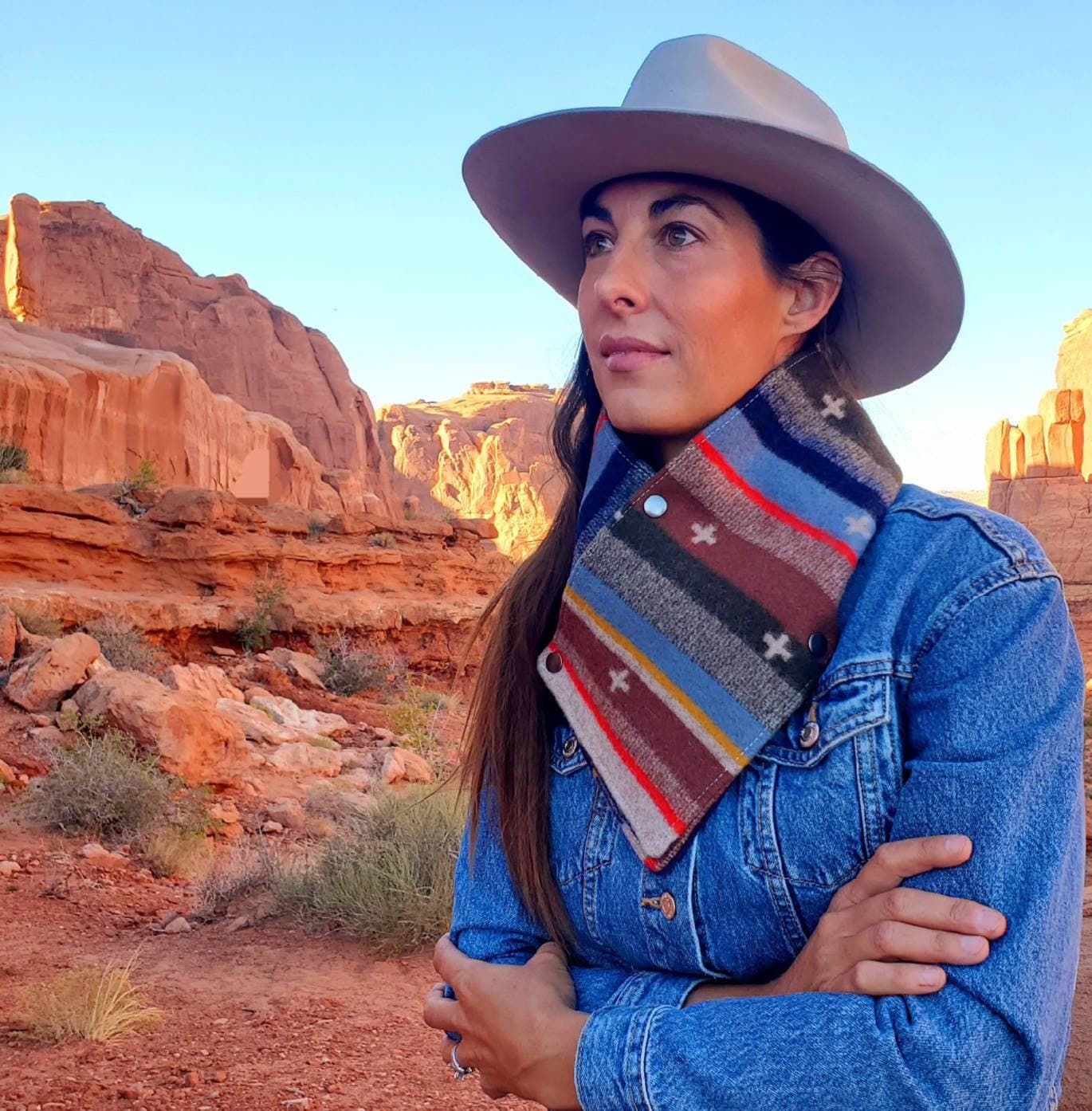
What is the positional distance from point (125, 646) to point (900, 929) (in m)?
11.4

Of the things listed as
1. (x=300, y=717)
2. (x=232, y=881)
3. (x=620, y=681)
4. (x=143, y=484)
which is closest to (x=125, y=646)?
(x=300, y=717)

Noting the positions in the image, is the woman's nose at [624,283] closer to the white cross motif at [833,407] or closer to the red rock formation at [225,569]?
the white cross motif at [833,407]

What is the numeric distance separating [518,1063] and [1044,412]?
5477cm

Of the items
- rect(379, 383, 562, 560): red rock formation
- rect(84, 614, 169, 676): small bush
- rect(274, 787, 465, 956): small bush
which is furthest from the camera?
rect(379, 383, 562, 560): red rock formation

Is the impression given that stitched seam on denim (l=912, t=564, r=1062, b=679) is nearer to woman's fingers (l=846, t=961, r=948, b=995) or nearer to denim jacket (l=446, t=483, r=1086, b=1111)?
denim jacket (l=446, t=483, r=1086, b=1111)

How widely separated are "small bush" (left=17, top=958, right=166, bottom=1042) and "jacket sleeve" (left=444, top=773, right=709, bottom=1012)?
2.81 m

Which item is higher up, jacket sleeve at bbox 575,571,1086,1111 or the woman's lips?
the woman's lips

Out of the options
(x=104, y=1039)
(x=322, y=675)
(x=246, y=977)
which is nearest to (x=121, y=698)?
(x=246, y=977)

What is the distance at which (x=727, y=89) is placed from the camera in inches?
49.6

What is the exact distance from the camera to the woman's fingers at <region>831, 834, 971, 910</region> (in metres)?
0.92

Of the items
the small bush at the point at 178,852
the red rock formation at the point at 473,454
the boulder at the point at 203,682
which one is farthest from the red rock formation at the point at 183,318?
the small bush at the point at 178,852

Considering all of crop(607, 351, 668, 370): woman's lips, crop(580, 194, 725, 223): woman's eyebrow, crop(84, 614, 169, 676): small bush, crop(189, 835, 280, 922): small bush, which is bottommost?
crop(189, 835, 280, 922): small bush

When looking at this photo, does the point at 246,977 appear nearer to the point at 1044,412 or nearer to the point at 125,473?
the point at 125,473

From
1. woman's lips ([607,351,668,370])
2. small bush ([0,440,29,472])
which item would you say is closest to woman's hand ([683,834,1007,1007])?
woman's lips ([607,351,668,370])
